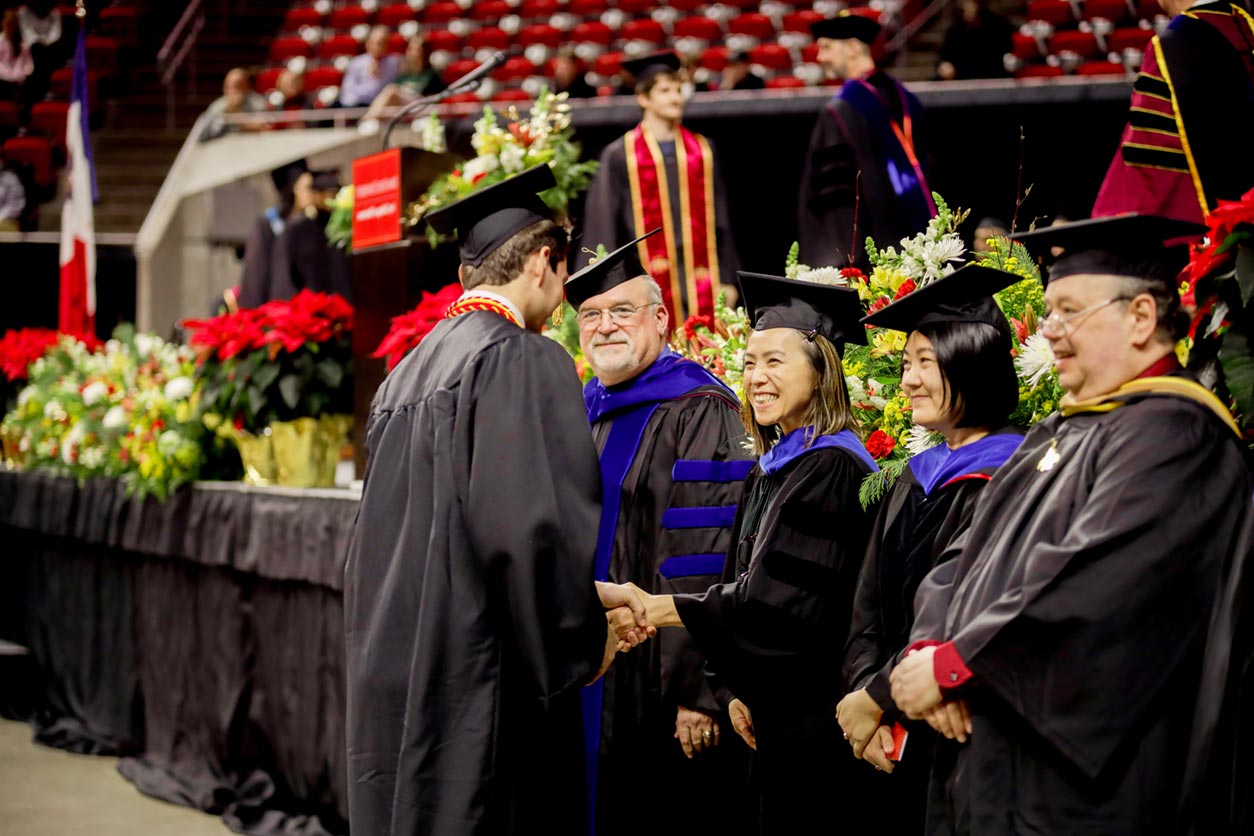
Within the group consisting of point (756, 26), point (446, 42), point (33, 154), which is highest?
point (446, 42)

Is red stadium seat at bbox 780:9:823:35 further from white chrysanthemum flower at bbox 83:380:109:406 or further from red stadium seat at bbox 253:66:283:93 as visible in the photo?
white chrysanthemum flower at bbox 83:380:109:406

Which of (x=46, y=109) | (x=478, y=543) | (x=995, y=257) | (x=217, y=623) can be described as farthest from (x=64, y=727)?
(x=46, y=109)

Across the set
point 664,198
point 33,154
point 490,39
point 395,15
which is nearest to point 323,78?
point 395,15

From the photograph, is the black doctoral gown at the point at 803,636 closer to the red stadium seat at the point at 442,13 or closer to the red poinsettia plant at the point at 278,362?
the red poinsettia plant at the point at 278,362

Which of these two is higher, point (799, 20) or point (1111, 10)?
point (799, 20)

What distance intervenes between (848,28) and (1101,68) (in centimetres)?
464

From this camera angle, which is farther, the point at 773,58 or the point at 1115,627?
the point at 773,58

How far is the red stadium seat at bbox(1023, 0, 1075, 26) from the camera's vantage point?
1123 centimetres

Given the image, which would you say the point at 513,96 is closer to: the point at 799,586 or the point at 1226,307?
the point at 799,586

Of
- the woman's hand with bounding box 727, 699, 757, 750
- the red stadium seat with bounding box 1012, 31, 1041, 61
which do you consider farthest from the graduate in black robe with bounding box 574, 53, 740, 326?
the red stadium seat with bounding box 1012, 31, 1041, 61

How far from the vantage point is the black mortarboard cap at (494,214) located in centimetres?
311

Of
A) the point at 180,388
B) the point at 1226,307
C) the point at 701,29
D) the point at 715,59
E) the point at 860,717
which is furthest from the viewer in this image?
the point at 701,29

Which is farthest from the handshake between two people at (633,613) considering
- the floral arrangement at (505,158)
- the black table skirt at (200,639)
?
the floral arrangement at (505,158)

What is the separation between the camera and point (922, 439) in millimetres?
3066
